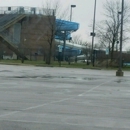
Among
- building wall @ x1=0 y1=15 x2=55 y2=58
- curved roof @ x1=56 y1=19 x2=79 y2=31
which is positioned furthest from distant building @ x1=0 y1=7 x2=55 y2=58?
curved roof @ x1=56 y1=19 x2=79 y2=31

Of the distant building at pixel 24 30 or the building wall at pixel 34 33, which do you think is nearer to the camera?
the distant building at pixel 24 30

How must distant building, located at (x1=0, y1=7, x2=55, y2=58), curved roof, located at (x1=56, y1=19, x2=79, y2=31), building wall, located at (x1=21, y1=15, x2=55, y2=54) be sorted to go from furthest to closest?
building wall, located at (x1=21, y1=15, x2=55, y2=54), curved roof, located at (x1=56, y1=19, x2=79, y2=31), distant building, located at (x1=0, y1=7, x2=55, y2=58)

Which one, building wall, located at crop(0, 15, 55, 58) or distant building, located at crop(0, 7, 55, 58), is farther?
building wall, located at crop(0, 15, 55, 58)

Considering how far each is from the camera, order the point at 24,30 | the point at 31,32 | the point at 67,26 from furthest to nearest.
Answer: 1. the point at 31,32
2. the point at 24,30
3. the point at 67,26

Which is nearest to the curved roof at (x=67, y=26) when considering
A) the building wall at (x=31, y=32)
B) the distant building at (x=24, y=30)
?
the distant building at (x=24, y=30)

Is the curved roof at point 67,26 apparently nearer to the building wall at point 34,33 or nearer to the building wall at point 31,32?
the building wall at point 31,32

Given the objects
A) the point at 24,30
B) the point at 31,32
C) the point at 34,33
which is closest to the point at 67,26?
the point at 34,33

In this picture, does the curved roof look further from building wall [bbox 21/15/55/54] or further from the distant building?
building wall [bbox 21/15/55/54]

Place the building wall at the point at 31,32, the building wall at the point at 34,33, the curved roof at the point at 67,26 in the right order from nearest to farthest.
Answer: the curved roof at the point at 67,26 < the building wall at the point at 31,32 < the building wall at the point at 34,33

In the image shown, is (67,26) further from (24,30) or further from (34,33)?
(24,30)

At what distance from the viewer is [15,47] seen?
70000mm

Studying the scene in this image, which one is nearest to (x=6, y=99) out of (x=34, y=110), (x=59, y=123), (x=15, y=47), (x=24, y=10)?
(x=34, y=110)

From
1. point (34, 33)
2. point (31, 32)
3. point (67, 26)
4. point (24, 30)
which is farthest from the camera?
point (34, 33)

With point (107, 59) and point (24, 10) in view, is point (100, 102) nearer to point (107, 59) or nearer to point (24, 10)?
point (107, 59)
